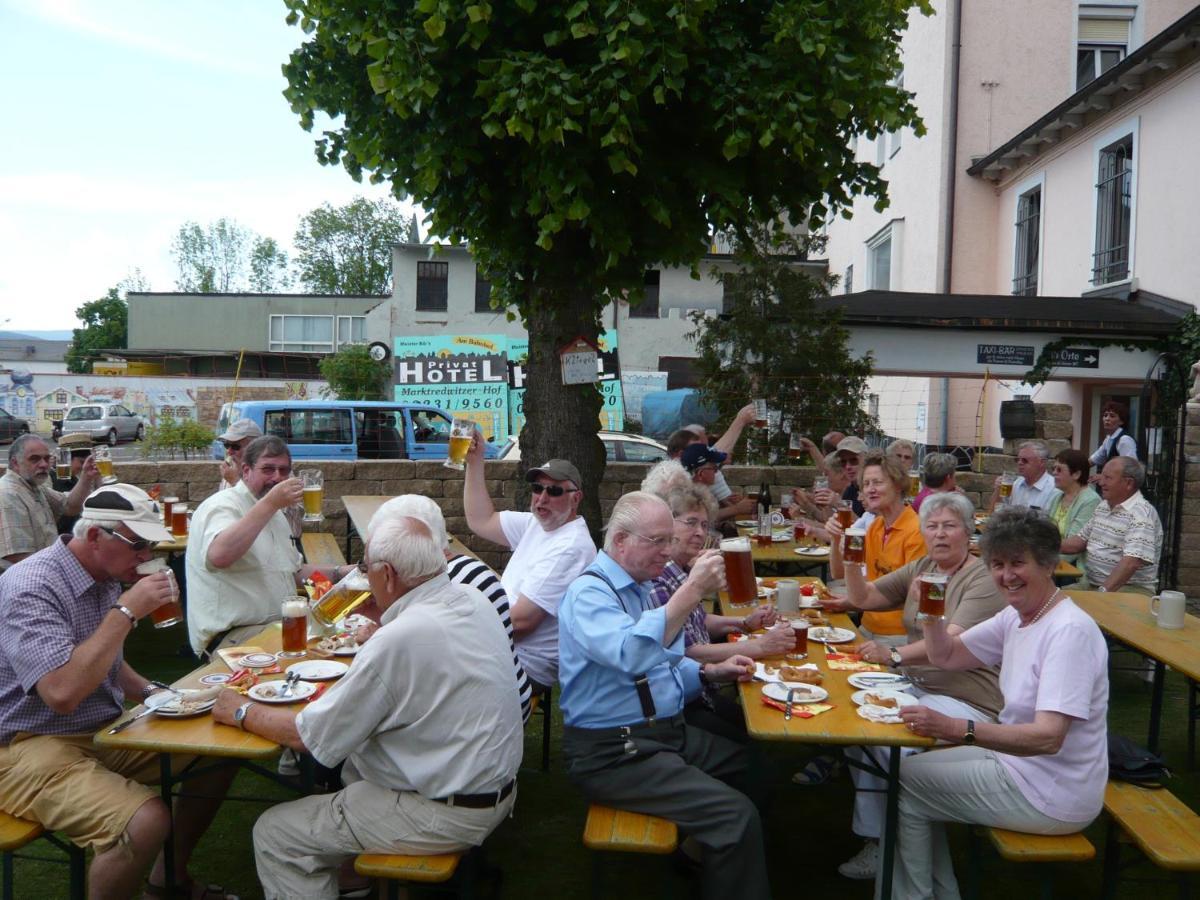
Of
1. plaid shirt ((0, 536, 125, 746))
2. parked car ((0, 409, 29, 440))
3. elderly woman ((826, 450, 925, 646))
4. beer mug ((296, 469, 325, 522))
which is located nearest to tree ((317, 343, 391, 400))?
parked car ((0, 409, 29, 440))

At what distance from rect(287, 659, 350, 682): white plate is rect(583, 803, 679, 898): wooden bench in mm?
1065

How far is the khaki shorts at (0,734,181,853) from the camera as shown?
9.85ft

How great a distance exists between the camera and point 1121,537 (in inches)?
242

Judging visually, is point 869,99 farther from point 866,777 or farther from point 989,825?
point 989,825

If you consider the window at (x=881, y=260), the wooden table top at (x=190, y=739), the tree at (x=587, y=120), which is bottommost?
the wooden table top at (x=190, y=739)

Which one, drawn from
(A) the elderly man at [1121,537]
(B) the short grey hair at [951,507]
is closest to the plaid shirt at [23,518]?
(B) the short grey hair at [951,507]

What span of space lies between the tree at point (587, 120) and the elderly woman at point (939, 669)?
2601 mm

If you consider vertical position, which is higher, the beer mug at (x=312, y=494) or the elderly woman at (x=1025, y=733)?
the beer mug at (x=312, y=494)

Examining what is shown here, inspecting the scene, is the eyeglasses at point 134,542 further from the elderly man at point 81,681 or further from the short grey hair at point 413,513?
the short grey hair at point 413,513

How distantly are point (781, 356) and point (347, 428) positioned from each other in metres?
6.40

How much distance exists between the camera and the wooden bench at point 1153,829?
9.57 feet

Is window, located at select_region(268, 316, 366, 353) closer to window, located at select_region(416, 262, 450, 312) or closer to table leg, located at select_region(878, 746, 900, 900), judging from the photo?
window, located at select_region(416, 262, 450, 312)

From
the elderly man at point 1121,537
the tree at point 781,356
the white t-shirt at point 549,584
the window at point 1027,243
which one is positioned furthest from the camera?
the window at point 1027,243

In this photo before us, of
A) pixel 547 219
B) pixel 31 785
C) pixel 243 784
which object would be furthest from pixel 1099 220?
pixel 31 785
